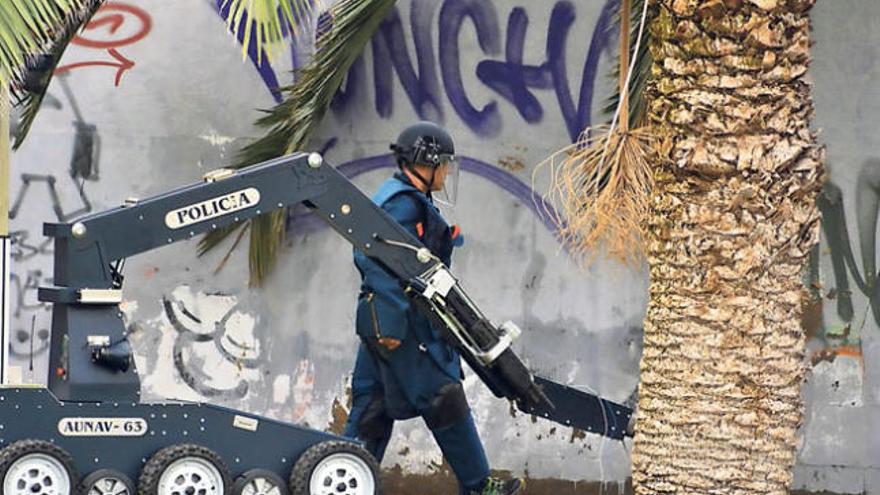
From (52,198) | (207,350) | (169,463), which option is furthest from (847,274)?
(169,463)

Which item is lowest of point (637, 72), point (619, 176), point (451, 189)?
point (619, 176)

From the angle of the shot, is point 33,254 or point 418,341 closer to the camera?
point 418,341

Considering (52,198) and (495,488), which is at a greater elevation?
(52,198)

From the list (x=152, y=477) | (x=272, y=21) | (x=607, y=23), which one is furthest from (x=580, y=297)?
(x=152, y=477)

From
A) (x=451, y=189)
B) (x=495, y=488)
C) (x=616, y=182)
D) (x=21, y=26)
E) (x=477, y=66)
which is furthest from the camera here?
(x=477, y=66)

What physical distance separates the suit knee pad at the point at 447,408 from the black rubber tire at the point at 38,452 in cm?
186

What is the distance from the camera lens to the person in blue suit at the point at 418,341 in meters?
8.07

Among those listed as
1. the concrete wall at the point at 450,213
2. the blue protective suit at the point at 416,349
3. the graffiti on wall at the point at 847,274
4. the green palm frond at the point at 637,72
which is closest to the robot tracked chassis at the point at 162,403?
the blue protective suit at the point at 416,349

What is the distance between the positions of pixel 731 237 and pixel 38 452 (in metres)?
2.63

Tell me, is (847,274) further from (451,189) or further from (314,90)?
(314,90)

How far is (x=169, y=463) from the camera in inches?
272

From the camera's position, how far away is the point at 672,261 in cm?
705

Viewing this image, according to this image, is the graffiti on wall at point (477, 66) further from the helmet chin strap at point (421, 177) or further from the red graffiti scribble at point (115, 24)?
the helmet chin strap at point (421, 177)

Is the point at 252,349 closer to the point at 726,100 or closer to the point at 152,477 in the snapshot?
the point at 152,477
